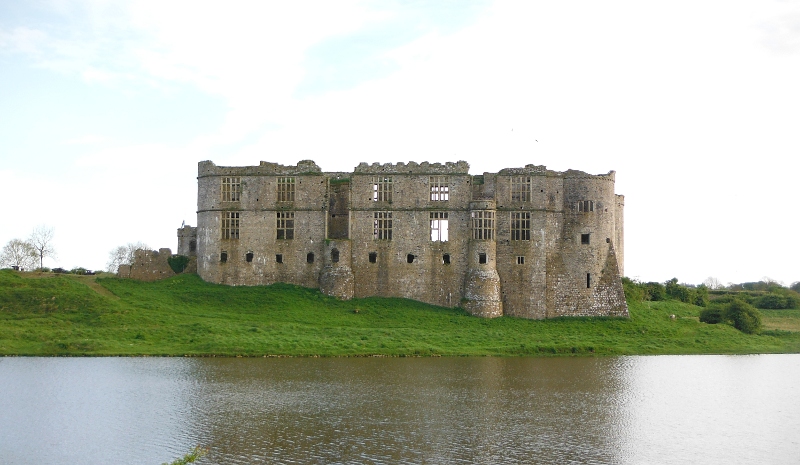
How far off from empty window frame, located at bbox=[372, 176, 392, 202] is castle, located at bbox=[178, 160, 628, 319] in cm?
7

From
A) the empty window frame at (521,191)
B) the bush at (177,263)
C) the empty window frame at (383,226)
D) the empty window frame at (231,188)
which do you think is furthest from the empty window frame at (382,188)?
the bush at (177,263)

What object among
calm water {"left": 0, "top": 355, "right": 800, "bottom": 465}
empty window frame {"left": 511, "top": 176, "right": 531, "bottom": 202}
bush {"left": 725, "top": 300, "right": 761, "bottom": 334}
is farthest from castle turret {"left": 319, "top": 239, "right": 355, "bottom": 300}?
bush {"left": 725, "top": 300, "right": 761, "bottom": 334}

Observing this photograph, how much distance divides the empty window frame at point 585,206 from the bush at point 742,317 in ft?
39.7

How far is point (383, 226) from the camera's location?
59.8 meters

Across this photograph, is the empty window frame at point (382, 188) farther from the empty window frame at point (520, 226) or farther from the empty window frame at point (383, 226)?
the empty window frame at point (520, 226)

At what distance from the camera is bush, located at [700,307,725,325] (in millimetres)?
59125

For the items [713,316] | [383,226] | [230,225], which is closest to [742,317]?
[713,316]

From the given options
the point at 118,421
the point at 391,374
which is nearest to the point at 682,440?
the point at 391,374

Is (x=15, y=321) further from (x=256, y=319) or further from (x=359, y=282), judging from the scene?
(x=359, y=282)

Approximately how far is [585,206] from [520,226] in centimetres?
498

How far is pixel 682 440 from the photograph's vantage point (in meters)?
27.2

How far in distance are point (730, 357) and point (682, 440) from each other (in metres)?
25.4

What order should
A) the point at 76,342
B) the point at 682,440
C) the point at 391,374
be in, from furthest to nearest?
the point at 76,342 → the point at 391,374 → the point at 682,440

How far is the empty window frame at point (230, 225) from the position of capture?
60.8 metres
